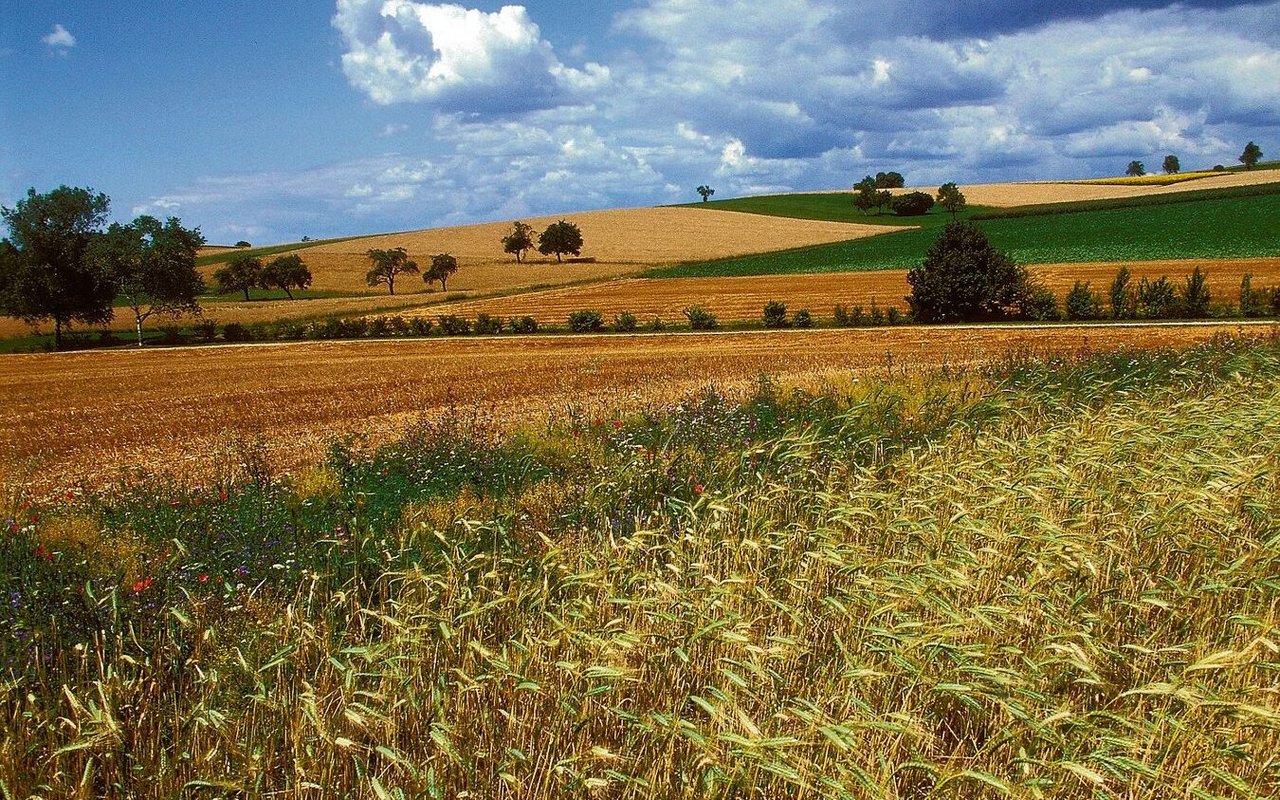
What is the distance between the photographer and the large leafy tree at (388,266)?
81.9 meters

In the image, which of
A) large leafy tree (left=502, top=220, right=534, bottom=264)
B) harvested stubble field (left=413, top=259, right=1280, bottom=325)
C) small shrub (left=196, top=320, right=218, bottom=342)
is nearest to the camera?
harvested stubble field (left=413, top=259, right=1280, bottom=325)

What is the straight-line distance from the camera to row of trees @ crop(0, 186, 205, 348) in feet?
202

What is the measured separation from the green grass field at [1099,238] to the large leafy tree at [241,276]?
1585 inches

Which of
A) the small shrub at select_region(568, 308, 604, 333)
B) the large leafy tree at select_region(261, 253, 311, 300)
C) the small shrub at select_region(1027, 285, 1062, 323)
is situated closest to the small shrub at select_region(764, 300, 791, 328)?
the small shrub at select_region(568, 308, 604, 333)

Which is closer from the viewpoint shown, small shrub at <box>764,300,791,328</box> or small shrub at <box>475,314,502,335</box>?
small shrub at <box>764,300,791,328</box>

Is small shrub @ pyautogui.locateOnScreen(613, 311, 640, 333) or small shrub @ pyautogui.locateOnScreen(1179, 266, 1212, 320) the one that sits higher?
small shrub @ pyautogui.locateOnScreen(613, 311, 640, 333)

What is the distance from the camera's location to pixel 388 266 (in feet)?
269

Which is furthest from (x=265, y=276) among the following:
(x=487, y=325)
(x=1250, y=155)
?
(x=1250, y=155)

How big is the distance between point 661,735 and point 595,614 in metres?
1.55

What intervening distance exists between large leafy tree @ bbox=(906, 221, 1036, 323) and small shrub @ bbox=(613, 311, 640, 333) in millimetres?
15241

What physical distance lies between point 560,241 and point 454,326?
41526 mm

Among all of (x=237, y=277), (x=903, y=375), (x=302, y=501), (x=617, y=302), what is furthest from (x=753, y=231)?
(x=302, y=501)

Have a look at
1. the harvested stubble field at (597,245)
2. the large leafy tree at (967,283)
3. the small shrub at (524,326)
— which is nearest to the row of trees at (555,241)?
the harvested stubble field at (597,245)

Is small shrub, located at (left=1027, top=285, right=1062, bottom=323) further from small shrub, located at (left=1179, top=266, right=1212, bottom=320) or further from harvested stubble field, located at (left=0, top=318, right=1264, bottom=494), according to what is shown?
harvested stubble field, located at (left=0, top=318, right=1264, bottom=494)
